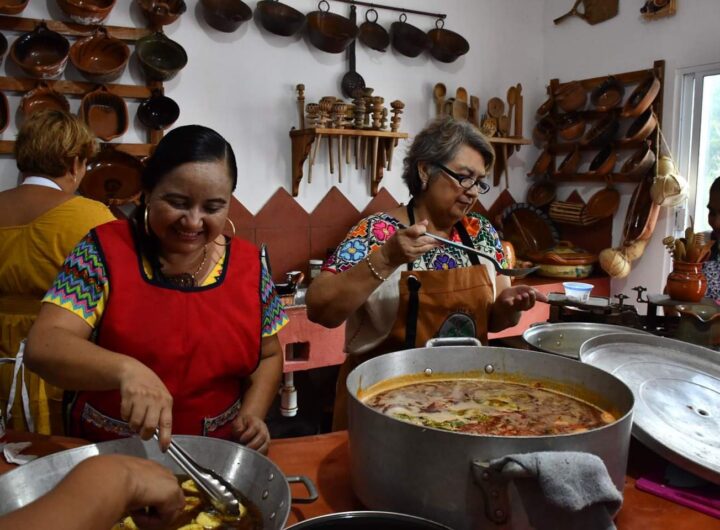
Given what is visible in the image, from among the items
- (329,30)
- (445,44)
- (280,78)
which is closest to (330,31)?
(329,30)

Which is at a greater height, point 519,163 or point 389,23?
point 389,23

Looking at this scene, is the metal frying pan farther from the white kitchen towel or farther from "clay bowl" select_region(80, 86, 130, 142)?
the white kitchen towel

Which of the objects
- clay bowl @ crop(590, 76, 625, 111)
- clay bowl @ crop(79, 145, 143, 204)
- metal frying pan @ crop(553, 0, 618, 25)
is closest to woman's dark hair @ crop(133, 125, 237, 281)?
clay bowl @ crop(79, 145, 143, 204)

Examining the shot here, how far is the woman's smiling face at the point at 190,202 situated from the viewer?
61.4 inches

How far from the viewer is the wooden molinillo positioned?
4.09m

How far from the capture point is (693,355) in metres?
1.67

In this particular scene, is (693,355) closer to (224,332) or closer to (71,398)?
Result: (224,332)

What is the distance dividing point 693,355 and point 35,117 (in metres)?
2.64

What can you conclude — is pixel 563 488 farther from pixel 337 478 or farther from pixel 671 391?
pixel 671 391

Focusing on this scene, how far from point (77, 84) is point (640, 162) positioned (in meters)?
3.77

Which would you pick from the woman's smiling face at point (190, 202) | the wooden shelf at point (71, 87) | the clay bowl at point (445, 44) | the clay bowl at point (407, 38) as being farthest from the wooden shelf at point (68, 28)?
the woman's smiling face at point (190, 202)

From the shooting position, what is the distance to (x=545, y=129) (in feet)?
17.3

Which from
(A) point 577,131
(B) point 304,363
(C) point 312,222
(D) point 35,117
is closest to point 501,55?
(A) point 577,131

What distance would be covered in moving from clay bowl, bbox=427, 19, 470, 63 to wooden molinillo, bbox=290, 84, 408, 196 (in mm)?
662
